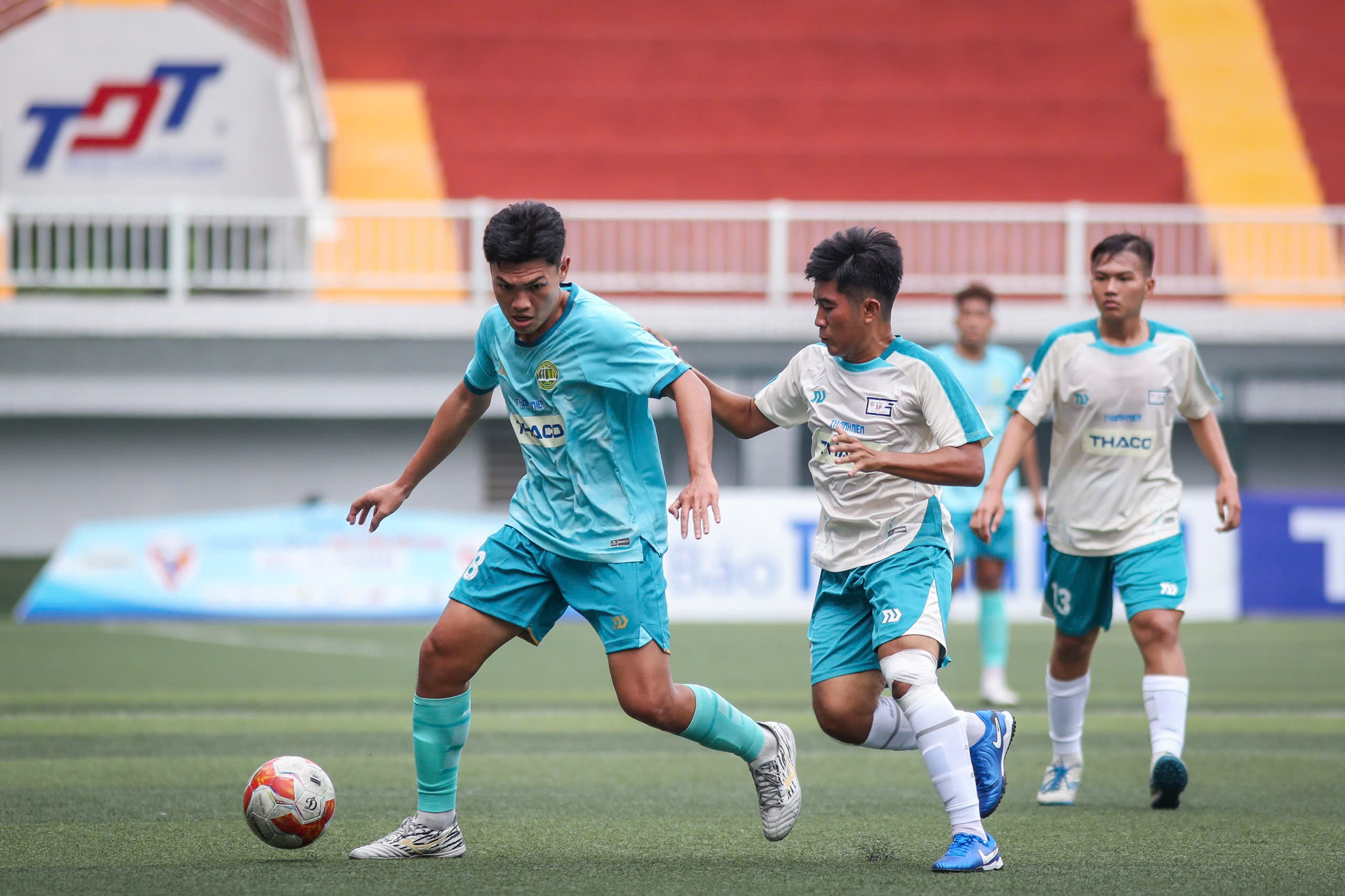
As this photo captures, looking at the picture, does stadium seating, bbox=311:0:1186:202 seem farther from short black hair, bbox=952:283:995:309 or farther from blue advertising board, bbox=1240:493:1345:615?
short black hair, bbox=952:283:995:309

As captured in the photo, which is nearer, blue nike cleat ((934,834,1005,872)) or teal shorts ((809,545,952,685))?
blue nike cleat ((934,834,1005,872))

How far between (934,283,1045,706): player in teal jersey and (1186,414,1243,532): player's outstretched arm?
2.39 m

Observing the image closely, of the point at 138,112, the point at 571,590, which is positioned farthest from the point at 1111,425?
the point at 138,112

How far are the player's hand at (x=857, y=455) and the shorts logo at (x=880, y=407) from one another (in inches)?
12.0

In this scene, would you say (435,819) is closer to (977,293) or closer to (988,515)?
(988,515)

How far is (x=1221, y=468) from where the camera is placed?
6.00 m

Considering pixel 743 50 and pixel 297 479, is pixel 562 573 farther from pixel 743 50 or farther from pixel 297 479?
pixel 743 50

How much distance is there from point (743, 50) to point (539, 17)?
3169mm

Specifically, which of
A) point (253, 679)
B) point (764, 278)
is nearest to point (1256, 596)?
point (764, 278)

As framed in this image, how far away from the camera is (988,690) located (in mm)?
8797

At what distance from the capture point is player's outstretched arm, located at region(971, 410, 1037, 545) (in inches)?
201

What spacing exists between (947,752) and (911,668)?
0.25m

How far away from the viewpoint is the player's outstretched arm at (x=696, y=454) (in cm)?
427

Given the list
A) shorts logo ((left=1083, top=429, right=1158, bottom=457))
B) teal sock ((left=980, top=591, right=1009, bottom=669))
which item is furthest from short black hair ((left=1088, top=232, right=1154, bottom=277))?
teal sock ((left=980, top=591, right=1009, bottom=669))
